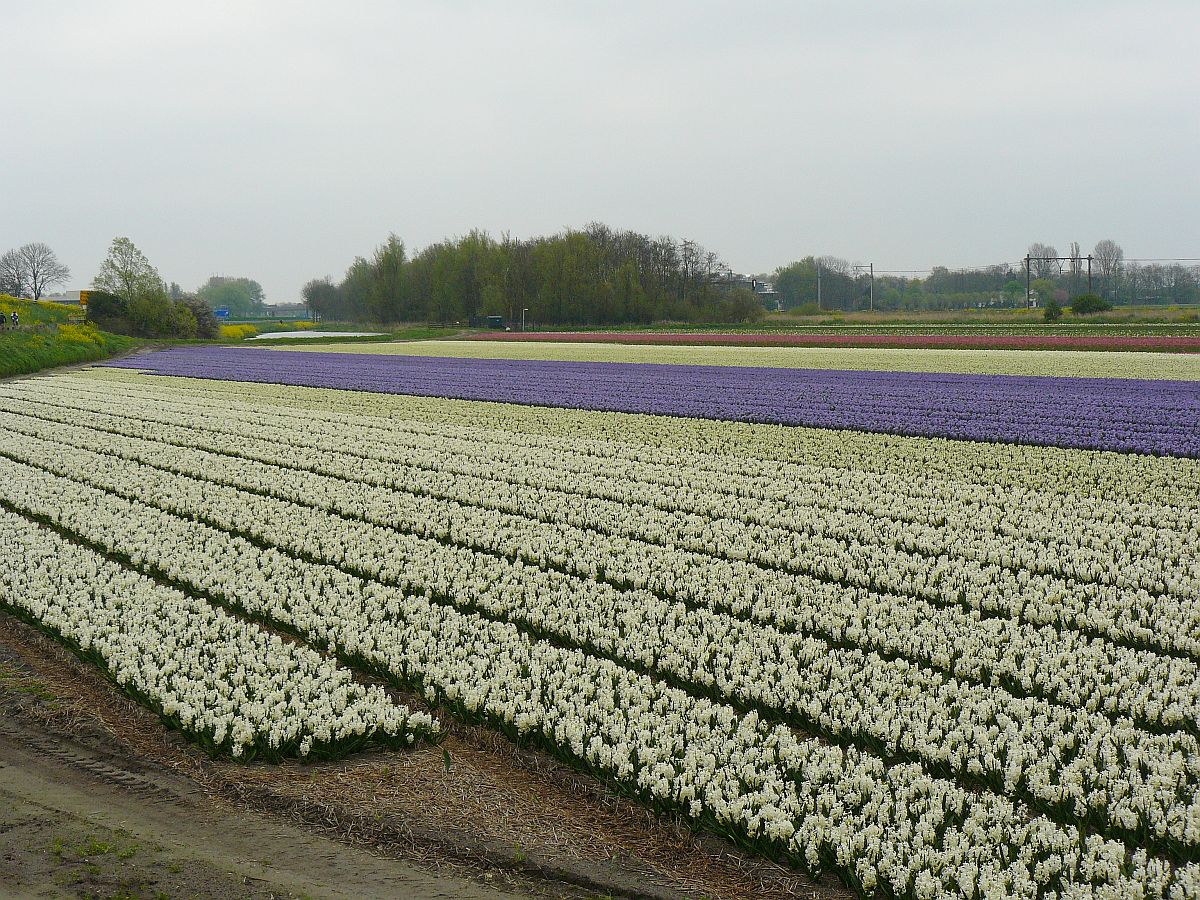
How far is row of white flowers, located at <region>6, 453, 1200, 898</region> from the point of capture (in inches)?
178

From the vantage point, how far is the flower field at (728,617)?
5117 mm

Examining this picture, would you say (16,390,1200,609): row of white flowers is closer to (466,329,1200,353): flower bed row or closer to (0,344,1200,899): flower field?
(0,344,1200,899): flower field

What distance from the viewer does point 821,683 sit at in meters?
6.54

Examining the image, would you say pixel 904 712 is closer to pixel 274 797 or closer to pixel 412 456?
pixel 274 797

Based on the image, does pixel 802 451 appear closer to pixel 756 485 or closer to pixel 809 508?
pixel 756 485

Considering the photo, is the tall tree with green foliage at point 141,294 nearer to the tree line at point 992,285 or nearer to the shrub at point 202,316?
the shrub at point 202,316

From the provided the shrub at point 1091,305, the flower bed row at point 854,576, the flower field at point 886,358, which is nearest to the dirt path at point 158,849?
the flower bed row at point 854,576

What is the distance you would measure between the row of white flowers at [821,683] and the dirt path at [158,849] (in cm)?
251

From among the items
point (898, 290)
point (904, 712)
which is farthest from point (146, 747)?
point (898, 290)

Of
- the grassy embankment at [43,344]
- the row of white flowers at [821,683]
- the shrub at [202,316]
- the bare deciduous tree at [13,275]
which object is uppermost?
the bare deciduous tree at [13,275]

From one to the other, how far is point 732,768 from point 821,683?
131 cm

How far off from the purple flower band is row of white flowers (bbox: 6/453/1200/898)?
1214 centimetres

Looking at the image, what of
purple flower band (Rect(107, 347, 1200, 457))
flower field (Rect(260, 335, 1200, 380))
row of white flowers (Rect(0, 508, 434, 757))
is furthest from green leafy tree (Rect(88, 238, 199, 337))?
row of white flowers (Rect(0, 508, 434, 757))

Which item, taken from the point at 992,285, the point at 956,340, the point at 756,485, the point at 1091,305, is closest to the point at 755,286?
the point at 992,285
